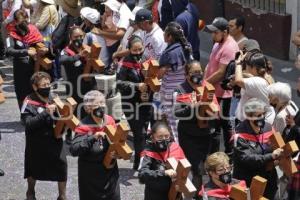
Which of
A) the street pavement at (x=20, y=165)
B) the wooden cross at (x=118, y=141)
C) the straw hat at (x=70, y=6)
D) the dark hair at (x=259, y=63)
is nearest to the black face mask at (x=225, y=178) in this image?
the wooden cross at (x=118, y=141)

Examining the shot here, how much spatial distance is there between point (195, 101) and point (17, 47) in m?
3.80

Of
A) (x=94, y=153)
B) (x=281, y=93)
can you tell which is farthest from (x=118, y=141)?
(x=281, y=93)

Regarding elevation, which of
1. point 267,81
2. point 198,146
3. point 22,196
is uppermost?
point 267,81

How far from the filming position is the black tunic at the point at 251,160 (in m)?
8.08

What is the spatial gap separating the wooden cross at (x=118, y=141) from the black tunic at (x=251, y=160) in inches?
40.7

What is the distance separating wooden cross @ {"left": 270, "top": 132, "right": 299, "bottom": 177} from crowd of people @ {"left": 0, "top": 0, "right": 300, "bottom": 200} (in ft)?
0.21

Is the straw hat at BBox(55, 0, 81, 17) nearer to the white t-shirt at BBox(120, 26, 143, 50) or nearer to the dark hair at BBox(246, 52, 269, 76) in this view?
the white t-shirt at BBox(120, 26, 143, 50)

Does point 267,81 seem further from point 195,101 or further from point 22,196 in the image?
point 22,196

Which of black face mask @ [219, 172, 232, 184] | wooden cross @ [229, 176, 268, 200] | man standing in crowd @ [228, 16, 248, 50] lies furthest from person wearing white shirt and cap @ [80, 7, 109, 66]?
wooden cross @ [229, 176, 268, 200]

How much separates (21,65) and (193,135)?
12.1 ft

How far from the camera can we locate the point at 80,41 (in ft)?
37.2

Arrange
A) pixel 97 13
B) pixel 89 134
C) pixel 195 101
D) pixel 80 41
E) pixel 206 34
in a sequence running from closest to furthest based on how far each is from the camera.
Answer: pixel 89 134 < pixel 195 101 < pixel 80 41 < pixel 97 13 < pixel 206 34

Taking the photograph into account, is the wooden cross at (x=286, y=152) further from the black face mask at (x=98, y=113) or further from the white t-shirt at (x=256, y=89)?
the black face mask at (x=98, y=113)

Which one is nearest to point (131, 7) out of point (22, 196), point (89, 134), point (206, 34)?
point (206, 34)
